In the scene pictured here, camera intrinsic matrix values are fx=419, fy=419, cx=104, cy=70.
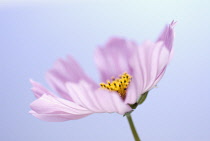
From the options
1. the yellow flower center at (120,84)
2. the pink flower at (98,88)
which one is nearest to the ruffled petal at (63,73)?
the pink flower at (98,88)

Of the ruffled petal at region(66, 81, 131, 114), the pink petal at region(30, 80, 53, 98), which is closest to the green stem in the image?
the ruffled petal at region(66, 81, 131, 114)

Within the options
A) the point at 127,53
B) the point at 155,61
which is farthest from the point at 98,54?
the point at 155,61

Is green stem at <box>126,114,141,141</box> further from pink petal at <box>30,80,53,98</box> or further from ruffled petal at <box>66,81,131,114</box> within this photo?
pink petal at <box>30,80,53,98</box>

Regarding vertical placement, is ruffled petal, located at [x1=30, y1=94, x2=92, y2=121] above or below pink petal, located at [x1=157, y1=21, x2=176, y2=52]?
below

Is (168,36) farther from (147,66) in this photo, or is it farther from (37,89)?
(37,89)

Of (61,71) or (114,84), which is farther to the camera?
(114,84)

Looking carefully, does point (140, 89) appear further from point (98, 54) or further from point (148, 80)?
point (98, 54)

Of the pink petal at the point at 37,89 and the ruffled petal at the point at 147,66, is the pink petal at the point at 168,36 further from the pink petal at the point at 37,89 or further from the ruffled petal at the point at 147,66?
the pink petal at the point at 37,89
